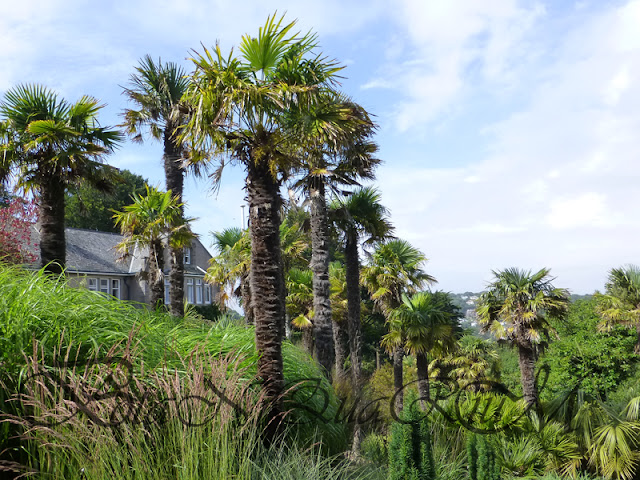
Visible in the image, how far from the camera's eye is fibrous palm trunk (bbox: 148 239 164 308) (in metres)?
14.5

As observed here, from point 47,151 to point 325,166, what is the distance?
753cm

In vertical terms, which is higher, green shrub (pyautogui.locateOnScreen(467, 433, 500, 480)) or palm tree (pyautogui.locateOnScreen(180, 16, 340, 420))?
palm tree (pyautogui.locateOnScreen(180, 16, 340, 420))

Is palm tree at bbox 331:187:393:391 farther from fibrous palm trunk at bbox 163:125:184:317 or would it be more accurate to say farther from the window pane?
the window pane

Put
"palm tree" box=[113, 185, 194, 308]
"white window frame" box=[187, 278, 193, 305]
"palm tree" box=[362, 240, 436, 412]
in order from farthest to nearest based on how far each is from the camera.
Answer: "white window frame" box=[187, 278, 193, 305], "palm tree" box=[362, 240, 436, 412], "palm tree" box=[113, 185, 194, 308]

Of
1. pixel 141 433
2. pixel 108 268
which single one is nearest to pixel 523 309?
pixel 141 433

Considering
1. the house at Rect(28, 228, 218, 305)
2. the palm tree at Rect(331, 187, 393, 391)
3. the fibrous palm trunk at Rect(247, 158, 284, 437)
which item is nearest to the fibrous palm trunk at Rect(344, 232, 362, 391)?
the palm tree at Rect(331, 187, 393, 391)

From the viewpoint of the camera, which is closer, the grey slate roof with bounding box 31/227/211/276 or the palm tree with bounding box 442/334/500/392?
the palm tree with bounding box 442/334/500/392

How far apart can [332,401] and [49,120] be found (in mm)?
8382

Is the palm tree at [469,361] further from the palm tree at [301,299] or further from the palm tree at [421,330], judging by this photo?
the palm tree at [421,330]

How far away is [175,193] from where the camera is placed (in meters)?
16.1

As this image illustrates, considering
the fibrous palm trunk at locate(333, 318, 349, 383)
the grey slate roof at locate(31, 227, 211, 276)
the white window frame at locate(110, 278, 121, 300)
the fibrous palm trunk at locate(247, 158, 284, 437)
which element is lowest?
the fibrous palm trunk at locate(333, 318, 349, 383)

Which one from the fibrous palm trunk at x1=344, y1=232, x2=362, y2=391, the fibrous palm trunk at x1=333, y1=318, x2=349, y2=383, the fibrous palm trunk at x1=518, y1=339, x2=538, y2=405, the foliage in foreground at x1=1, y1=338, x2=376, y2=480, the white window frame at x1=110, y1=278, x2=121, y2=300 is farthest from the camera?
the white window frame at x1=110, y1=278, x2=121, y2=300

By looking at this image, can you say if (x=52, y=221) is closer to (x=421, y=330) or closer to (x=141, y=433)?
(x=141, y=433)

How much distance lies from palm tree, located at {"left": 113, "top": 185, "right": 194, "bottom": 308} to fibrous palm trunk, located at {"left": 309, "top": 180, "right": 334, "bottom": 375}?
144 inches
